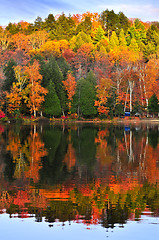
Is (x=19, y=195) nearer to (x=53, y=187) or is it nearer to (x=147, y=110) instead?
(x=53, y=187)

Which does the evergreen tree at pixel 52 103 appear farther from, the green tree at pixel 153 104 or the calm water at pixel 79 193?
the calm water at pixel 79 193

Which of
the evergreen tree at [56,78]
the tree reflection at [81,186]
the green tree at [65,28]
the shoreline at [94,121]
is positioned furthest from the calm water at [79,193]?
the green tree at [65,28]

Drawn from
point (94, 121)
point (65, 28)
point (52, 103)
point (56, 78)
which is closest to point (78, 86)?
point (56, 78)

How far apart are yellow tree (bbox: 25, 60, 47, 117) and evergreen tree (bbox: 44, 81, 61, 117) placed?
51.8 inches

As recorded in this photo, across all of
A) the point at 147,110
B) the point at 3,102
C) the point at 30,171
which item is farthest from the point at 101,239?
the point at 147,110

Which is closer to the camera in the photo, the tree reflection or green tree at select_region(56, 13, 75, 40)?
the tree reflection

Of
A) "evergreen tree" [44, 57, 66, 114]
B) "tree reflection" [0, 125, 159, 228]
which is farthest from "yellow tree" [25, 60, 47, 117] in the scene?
"tree reflection" [0, 125, 159, 228]

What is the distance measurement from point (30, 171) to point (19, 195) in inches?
185

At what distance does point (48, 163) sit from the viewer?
1939 centimetres

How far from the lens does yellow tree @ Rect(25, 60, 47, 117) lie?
2613 inches

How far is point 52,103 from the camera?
6819cm

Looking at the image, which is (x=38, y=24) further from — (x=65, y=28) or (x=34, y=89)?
(x=34, y=89)

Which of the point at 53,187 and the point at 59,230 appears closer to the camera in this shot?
the point at 59,230

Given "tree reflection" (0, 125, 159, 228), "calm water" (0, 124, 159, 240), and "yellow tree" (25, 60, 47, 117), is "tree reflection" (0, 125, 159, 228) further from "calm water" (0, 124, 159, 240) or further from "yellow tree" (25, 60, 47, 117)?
"yellow tree" (25, 60, 47, 117)
